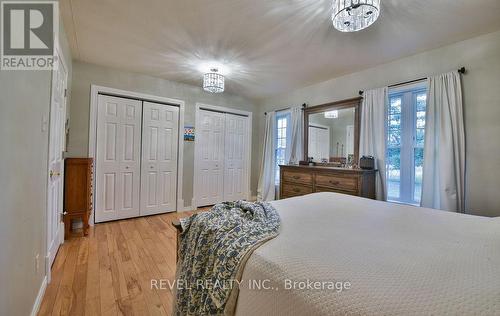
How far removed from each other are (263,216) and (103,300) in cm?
136

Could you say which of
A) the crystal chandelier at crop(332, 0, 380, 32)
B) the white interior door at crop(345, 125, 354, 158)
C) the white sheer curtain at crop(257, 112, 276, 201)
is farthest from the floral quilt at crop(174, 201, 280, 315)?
the white sheer curtain at crop(257, 112, 276, 201)

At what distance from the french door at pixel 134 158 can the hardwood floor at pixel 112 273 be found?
21.7 inches

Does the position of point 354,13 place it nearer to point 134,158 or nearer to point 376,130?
point 376,130

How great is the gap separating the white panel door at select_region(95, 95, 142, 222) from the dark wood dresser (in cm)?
245

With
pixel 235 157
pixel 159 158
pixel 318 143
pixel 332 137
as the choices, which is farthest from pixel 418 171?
pixel 159 158

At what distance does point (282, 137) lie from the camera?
4527mm

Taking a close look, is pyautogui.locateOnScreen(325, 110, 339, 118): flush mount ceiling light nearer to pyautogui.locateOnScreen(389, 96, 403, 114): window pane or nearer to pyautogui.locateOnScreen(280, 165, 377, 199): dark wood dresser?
pyautogui.locateOnScreen(389, 96, 403, 114): window pane

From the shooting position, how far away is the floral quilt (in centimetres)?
94

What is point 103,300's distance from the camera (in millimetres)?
1610

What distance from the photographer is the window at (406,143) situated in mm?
2715

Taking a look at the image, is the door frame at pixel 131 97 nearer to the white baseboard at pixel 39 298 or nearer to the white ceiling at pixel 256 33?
the white ceiling at pixel 256 33

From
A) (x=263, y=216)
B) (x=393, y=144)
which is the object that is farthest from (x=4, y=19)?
(x=393, y=144)

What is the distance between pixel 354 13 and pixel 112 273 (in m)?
2.89

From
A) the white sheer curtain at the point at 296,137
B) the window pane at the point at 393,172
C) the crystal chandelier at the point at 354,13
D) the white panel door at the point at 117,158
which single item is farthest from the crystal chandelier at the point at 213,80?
the window pane at the point at 393,172
